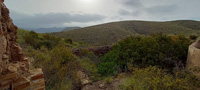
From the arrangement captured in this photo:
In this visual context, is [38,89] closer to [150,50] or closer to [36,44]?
[150,50]

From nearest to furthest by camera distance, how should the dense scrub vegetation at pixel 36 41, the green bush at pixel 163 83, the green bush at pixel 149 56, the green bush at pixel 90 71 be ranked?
the green bush at pixel 163 83
the green bush at pixel 90 71
the green bush at pixel 149 56
the dense scrub vegetation at pixel 36 41

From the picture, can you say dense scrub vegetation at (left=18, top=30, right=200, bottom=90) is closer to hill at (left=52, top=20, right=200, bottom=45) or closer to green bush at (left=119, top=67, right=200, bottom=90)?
green bush at (left=119, top=67, right=200, bottom=90)

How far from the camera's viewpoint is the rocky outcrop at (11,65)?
5.27 ft

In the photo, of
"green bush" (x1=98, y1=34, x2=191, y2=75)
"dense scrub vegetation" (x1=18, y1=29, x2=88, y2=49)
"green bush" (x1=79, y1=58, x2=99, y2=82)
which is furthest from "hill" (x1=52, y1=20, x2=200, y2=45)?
"green bush" (x1=79, y1=58, x2=99, y2=82)

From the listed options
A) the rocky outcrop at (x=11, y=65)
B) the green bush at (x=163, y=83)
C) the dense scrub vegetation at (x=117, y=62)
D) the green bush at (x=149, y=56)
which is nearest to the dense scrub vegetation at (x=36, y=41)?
the dense scrub vegetation at (x=117, y=62)

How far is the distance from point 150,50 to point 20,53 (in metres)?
5.95

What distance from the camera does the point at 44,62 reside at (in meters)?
4.38

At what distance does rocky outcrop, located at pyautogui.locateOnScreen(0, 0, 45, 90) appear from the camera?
5.27 ft

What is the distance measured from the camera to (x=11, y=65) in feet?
6.14

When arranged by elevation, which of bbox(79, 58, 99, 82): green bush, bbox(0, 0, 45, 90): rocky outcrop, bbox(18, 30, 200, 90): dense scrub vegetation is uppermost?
bbox(0, 0, 45, 90): rocky outcrop

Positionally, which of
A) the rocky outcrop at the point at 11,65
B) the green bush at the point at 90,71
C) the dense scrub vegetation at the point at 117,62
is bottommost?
the green bush at the point at 90,71

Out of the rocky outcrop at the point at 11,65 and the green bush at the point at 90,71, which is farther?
the green bush at the point at 90,71

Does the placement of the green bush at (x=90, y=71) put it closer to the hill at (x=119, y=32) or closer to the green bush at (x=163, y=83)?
the green bush at (x=163, y=83)

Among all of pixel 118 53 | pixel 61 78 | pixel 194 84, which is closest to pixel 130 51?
pixel 118 53
